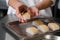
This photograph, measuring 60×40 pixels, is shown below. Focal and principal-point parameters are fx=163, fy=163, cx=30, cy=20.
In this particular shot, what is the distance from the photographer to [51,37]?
67 cm

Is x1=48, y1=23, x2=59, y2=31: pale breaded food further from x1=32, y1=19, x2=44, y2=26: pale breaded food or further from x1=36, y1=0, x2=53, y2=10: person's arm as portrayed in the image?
x1=36, y1=0, x2=53, y2=10: person's arm

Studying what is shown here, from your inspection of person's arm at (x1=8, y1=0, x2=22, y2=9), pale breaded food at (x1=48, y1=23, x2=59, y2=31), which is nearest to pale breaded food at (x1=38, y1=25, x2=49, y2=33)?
pale breaded food at (x1=48, y1=23, x2=59, y2=31)

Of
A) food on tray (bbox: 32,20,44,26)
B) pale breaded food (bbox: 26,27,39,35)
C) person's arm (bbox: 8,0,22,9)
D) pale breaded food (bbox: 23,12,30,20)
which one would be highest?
person's arm (bbox: 8,0,22,9)

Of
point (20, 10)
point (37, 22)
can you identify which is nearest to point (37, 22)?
point (37, 22)

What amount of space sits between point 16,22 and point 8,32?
0.43ft

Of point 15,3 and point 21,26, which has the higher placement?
point 15,3

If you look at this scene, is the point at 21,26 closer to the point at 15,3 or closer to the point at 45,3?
the point at 15,3

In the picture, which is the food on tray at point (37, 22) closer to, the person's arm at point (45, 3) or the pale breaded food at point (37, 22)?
the pale breaded food at point (37, 22)

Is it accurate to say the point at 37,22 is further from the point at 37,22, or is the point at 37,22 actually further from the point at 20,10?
the point at 20,10

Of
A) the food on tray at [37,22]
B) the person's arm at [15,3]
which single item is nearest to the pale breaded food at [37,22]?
the food on tray at [37,22]

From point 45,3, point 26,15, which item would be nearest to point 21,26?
point 26,15

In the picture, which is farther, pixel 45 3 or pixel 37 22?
pixel 45 3

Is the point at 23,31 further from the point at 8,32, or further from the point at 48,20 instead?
the point at 48,20

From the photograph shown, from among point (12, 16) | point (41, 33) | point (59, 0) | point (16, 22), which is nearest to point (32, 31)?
point (41, 33)
